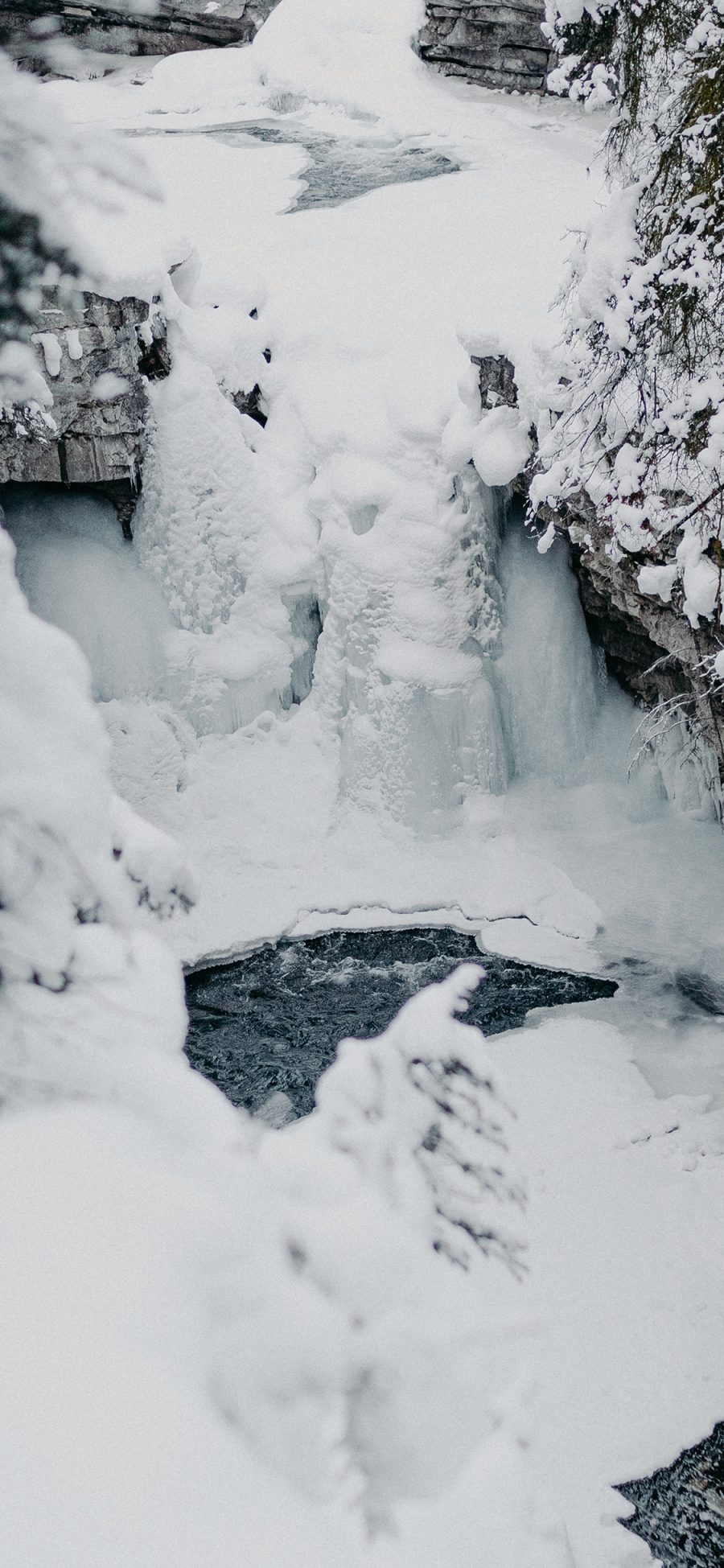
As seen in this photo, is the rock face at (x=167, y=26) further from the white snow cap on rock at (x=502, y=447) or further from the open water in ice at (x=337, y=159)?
the white snow cap on rock at (x=502, y=447)

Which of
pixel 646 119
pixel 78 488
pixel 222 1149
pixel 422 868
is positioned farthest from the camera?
pixel 78 488

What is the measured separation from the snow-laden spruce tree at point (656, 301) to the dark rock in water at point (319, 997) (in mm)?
2631

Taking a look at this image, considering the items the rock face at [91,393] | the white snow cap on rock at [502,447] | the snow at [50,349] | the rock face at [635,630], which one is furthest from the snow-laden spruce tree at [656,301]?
the snow at [50,349]

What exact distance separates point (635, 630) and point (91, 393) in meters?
4.28

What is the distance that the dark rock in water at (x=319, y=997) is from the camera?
6688mm

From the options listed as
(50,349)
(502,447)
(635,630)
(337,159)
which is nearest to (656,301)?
(502,447)

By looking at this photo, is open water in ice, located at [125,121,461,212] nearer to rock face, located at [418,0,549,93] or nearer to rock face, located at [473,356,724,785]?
rock face, located at [418,0,549,93]

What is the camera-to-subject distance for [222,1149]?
1989mm

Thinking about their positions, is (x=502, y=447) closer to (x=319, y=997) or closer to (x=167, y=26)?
(x=319, y=997)

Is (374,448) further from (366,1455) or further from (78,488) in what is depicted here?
(366,1455)

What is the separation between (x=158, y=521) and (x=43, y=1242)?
24.6 feet

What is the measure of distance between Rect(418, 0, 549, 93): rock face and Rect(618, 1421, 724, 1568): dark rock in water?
43.9ft

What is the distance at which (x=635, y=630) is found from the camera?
25.4 feet

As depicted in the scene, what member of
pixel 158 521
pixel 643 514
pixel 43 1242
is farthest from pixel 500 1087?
pixel 158 521
